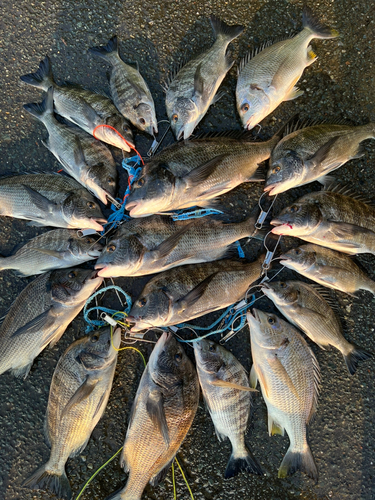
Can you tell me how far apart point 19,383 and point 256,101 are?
3.44 m

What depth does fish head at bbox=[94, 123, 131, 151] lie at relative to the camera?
9.52 feet

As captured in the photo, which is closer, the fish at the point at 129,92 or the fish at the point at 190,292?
the fish at the point at 190,292

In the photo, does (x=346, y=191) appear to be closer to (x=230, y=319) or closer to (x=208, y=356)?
(x=230, y=319)

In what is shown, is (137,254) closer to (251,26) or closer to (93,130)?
(93,130)

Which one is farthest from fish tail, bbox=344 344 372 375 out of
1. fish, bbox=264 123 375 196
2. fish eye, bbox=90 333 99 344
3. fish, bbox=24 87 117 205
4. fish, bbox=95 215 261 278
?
fish, bbox=24 87 117 205

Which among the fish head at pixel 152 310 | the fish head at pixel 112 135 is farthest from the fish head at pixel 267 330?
the fish head at pixel 112 135

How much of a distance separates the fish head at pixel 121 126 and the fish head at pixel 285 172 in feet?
4.10

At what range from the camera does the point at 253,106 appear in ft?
9.61

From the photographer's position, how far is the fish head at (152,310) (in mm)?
2676

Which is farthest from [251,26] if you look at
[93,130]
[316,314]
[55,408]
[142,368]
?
[55,408]

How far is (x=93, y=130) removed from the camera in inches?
116

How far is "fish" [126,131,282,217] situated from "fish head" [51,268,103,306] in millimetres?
705

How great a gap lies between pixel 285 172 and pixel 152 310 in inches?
62.4

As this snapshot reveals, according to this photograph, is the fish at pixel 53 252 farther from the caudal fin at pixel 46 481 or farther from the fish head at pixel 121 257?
the caudal fin at pixel 46 481
